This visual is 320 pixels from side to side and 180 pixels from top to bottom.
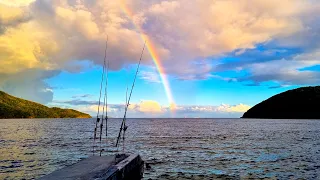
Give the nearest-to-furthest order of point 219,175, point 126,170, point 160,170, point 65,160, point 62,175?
1. point 62,175
2. point 126,170
3. point 219,175
4. point 160,170
5. point 65,160

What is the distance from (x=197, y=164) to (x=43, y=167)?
11895mm

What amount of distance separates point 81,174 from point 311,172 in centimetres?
1596

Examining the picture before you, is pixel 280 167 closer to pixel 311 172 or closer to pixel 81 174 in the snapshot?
pixel 311 172

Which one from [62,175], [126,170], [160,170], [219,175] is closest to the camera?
[62,175]

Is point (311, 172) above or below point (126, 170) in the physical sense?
below

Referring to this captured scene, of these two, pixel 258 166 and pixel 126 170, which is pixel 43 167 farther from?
pixel 258 166

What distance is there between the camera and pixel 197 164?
22.0 meters

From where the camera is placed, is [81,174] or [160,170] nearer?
[81,174]

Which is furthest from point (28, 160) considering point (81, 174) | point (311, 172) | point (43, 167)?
point (311, 172)

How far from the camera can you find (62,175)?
1078 cm

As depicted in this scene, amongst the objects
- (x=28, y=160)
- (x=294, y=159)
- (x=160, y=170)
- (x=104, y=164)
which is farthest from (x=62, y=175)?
(x=294, y=159)

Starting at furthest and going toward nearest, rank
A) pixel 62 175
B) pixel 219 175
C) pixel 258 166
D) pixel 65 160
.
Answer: pixel 65 160, pixel 258 166, pixel 219 175, pixel 62 175

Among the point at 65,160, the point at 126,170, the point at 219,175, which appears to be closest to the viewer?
the point at 126,170

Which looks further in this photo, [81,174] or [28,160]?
[28,160]
